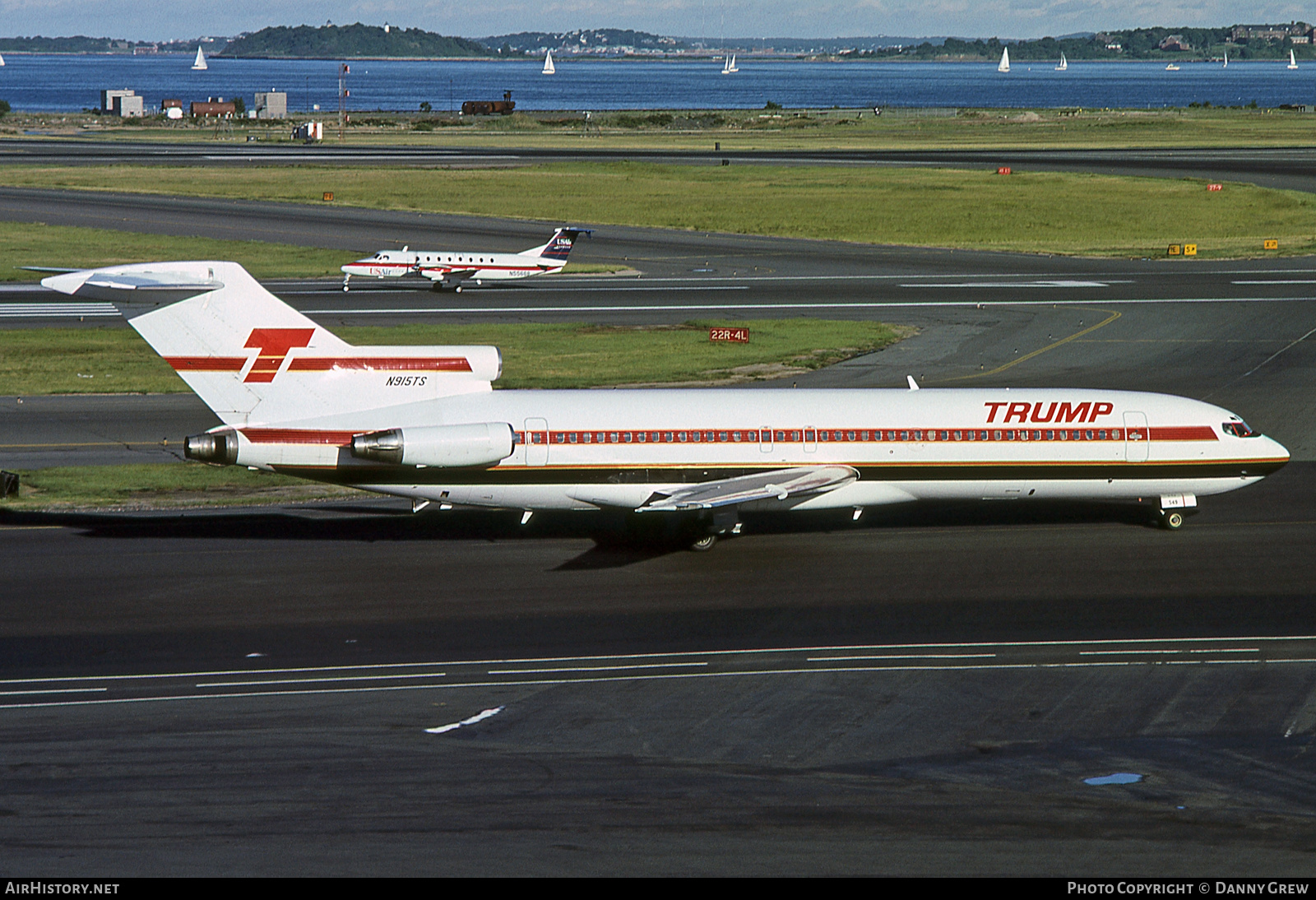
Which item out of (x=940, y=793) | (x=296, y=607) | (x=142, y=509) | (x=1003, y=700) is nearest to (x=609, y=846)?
(x=940, y=793)

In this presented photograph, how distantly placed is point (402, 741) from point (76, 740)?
4.91 meters

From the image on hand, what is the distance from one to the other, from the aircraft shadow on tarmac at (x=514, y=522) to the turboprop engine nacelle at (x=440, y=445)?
3.34 meters

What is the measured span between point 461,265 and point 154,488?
116ft

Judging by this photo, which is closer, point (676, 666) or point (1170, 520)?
point (676, 666)

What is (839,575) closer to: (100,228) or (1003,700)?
(1003,700)

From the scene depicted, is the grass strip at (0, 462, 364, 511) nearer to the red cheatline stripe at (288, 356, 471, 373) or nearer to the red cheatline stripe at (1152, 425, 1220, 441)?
the red cheatline stripe at (288, 356, 471, 373)

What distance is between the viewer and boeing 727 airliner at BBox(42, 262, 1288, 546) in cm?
2878

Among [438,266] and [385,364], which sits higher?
[385,364]

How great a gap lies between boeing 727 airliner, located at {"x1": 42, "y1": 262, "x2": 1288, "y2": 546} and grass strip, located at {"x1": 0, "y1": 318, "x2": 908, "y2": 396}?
17551 mm

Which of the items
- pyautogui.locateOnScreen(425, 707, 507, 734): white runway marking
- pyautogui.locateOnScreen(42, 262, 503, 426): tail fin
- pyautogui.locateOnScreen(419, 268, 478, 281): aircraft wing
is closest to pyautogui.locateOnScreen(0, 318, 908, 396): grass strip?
pyautogui.locateOnScreen(419, 268, 478, 281): aircraft wing

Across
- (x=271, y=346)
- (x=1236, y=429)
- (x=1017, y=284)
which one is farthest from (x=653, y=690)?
(x=1017, y=284)

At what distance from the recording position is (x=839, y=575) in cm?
2942

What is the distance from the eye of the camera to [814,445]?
30.8 metres

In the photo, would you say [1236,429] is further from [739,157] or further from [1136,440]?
[739,157]
